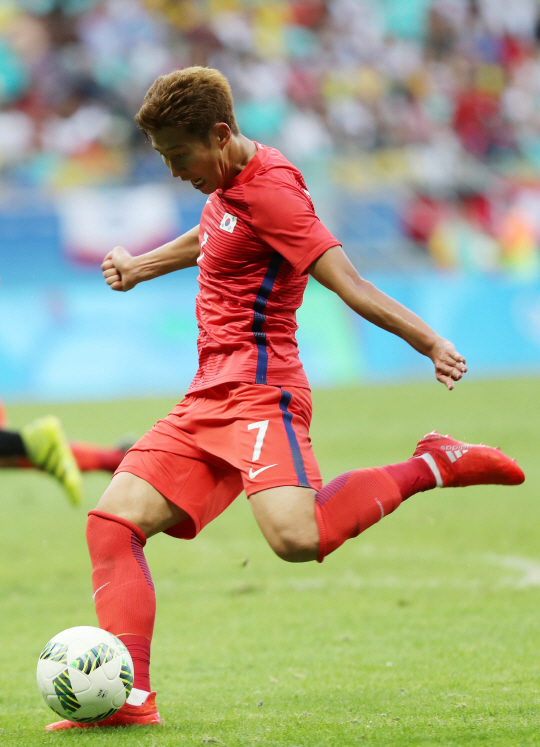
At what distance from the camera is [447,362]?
9.98ft

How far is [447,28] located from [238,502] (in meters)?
16.2

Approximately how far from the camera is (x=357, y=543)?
6.83 meters

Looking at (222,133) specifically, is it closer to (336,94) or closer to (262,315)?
(262,315)

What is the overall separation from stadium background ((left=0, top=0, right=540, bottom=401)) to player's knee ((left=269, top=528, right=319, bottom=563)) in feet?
36.9

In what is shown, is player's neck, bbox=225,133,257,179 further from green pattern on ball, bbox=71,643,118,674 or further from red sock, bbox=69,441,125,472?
red sock, bbox=69,441,125,472

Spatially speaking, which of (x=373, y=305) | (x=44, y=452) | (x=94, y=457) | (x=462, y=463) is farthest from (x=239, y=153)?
(x=94, y=457)

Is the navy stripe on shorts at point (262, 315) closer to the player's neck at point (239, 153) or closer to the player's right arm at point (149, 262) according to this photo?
the player's neck at point (239, 153)

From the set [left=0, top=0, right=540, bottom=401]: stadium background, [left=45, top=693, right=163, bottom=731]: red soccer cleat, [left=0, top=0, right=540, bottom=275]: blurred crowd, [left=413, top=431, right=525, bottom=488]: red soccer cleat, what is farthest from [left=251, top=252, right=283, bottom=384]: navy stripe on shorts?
[left=0, top=0, right=540, bottom=275]: blurred crowd

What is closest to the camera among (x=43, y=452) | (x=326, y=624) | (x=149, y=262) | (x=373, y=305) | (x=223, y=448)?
(x=373, y=305)

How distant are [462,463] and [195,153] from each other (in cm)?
138

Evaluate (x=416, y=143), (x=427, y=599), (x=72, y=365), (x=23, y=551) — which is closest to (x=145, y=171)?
(x=72, y=365)

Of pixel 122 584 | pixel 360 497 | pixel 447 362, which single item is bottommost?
pixel 122 584

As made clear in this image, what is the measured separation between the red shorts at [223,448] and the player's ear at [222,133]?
781mm

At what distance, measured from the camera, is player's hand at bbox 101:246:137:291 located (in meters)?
3.90
